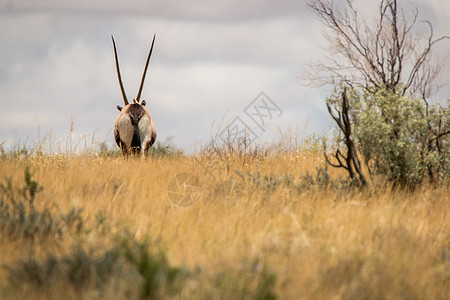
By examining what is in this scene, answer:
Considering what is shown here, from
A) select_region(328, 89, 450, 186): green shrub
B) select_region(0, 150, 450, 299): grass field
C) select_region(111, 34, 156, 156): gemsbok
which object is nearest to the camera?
select_region(0, 150, 450, 299): grass field

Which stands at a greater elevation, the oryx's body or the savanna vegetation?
the oryx's body

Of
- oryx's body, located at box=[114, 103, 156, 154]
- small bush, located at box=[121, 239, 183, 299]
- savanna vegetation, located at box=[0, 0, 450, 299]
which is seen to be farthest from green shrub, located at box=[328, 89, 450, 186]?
oryx's body, located at box=[114, 103, 156, 154]

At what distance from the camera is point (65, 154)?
8.09 meters

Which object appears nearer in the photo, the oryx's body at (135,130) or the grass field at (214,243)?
the grass field at (214,243)

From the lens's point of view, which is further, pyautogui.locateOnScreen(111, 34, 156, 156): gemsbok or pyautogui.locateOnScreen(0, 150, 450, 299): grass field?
pyautogui.locateOnScreen(111, 34, 156, 156): gemsbok

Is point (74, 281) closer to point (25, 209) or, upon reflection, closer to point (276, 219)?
point (25, 209)

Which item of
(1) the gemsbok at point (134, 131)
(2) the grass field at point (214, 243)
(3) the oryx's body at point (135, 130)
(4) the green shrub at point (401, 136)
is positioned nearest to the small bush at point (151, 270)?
(2) the grass field at point (214, 243)

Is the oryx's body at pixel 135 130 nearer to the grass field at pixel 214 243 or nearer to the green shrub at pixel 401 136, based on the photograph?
the grass field at pixel 214 243

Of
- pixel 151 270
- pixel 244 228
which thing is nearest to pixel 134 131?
pixel 244 228

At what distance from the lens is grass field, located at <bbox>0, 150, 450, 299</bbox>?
8.53ft

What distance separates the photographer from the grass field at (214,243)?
8.53 ft

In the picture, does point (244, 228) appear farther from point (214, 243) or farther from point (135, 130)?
point (135, 130)

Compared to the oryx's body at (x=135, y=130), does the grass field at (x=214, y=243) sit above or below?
below

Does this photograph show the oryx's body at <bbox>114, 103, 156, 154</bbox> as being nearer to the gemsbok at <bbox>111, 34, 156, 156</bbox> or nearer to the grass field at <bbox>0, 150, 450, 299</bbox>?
the gemsbok at <bbox>111, 34, 156, 156</bbox>
